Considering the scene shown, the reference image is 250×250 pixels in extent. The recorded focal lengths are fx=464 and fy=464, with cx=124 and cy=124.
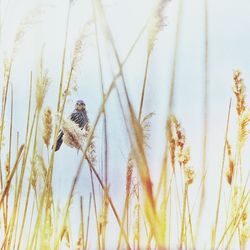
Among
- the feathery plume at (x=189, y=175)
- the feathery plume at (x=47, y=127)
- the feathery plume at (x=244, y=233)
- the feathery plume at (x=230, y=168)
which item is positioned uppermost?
the feathery plume at (x=47, y=127)

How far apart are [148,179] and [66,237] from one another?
64cm

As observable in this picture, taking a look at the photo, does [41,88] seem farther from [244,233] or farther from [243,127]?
[244,233]

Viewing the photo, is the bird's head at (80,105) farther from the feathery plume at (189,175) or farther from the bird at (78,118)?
the feathery plume at (189,175)

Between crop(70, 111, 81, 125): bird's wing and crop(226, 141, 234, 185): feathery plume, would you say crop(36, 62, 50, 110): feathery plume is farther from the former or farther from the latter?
crop(226, 141, 234, 185): feathery plume

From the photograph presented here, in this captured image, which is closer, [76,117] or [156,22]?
[156,22]

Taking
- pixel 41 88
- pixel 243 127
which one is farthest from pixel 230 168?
pixel 41 88

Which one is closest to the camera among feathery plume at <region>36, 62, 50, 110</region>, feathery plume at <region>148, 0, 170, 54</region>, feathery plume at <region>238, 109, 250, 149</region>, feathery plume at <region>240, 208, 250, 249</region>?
feathery plume at <region>148, 0, 170, 54</region>

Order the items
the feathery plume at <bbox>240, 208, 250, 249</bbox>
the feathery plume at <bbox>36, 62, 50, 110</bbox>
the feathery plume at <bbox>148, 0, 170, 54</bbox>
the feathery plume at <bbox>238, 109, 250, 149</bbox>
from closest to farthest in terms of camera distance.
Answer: the feathery plume at <bbox>148, 0, 170, 54</bbox>
the feathery plume at <bbox>36, 62, 50, 110</bbox>
the feathery plume at <bbox>238, 109, 250, 149</bbox>
the feathery plume at <bbox>240, 208, 250, 249</bbox>

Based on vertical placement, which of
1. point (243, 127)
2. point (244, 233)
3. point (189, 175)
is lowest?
point (244, 233)

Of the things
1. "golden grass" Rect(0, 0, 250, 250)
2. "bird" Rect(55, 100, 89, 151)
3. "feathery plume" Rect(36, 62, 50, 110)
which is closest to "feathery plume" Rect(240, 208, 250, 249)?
"golden grass" Rect(0, 0, 250, 250)

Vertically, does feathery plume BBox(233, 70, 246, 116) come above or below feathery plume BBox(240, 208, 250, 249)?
above

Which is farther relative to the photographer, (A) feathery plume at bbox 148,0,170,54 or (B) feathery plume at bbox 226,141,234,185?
(B) feathery plume at bbox 226,141,234,185

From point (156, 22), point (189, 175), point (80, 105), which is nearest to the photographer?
point (156, 22)

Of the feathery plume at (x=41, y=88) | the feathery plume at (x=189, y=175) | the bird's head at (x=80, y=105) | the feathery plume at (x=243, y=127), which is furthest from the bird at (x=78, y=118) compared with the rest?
the feathery plume at (x=243, y=127)
